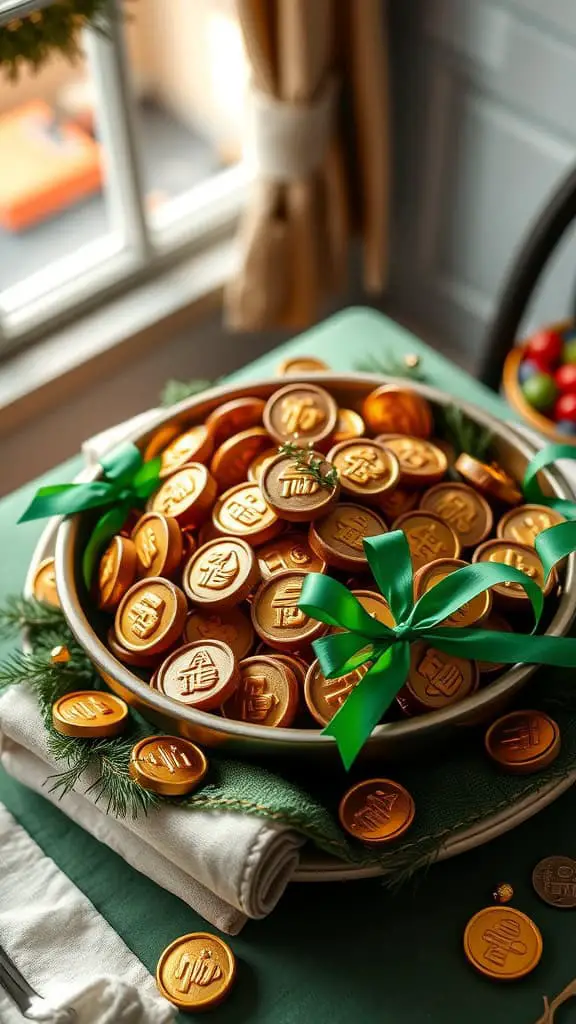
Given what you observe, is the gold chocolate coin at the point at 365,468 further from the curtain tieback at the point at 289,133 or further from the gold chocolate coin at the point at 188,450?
the curtain tieback at the point at 289,133

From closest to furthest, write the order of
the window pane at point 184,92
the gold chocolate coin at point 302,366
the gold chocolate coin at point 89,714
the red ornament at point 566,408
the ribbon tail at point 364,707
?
1. the ribbon tail at point 364,707
2. the gold chocolate coin at point 89,714
3. the gold chocolate coin at point 302,366
4. the red ornament at point 566,408
5. the window pane at point 184,92

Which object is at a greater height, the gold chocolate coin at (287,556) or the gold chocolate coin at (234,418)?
the gold chocolate coin at (234,418)

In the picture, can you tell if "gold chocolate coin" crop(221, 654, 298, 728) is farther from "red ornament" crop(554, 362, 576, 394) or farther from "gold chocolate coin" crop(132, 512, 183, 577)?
"red ornament" crop(554, 362, 576, 394)

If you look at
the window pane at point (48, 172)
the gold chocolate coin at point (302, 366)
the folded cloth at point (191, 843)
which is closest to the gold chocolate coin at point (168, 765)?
the folded cloth at point (191, 843)

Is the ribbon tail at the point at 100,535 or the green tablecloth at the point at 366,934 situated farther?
the ribbon tail at the point at 100,535

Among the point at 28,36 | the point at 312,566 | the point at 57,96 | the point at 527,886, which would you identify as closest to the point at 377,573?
the point at 312,566

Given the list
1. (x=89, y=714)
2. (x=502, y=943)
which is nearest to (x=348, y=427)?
(x=89, y=714)
